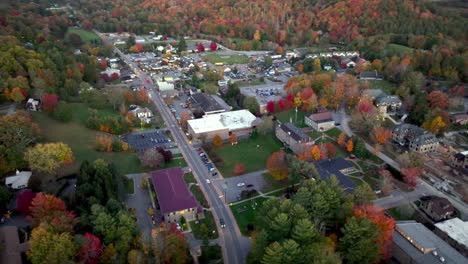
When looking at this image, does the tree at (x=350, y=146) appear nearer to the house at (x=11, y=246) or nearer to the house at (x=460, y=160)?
the house at (x=460, y=160)

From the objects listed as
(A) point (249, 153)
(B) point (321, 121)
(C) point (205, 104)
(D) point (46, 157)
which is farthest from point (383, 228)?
(C) point (205, 104)

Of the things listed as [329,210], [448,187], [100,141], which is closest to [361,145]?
[448,187]

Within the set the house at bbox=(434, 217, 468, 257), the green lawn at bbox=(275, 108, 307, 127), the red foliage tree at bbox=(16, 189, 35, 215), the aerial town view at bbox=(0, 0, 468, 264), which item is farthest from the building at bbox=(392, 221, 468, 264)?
the red foliage tree at bbox=(16, 189, 35, 215)

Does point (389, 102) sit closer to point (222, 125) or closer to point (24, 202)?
point (222, 125)

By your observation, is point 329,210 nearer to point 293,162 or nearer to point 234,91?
point 293,162

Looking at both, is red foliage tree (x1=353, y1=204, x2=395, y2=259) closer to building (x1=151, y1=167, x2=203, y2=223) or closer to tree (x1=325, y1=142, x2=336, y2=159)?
building (x1=151, y1=167, x2=203, y2=223)
